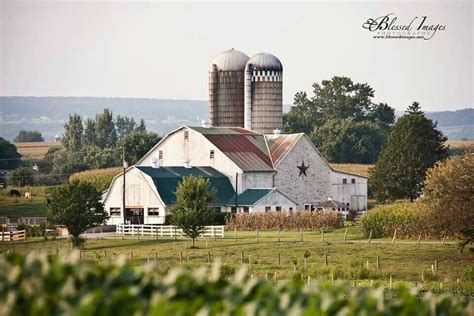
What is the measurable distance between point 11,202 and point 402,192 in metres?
23.5

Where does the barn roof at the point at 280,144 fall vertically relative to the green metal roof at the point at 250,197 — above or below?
above

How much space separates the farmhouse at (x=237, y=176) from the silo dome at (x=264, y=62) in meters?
9.42

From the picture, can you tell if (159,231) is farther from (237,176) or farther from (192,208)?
(237,176)

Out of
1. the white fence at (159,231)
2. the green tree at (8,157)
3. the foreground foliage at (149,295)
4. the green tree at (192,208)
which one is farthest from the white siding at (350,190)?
the foreground foliage at (149,295)

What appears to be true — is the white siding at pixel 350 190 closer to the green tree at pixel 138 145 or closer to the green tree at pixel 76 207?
the green tree at pixel 76 207

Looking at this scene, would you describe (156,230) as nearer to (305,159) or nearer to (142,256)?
(142,256)

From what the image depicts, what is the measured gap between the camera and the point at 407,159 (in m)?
75.2

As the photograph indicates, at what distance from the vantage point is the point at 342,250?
50.4 meters

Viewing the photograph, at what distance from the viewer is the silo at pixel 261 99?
87500mm

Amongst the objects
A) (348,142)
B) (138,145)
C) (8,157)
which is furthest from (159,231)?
(8,157)

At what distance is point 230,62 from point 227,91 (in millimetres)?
2338

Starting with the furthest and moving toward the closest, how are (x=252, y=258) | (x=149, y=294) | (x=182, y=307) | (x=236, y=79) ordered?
1. (x=236, y=79)
2. (x=252, y=258)
3. (x=149, y=294)
4. (x=182, y=307)

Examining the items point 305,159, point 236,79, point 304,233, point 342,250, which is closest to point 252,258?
point 342,250

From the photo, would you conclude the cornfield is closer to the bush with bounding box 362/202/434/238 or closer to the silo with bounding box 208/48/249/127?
the bush with bounding box 362/202/434/238
